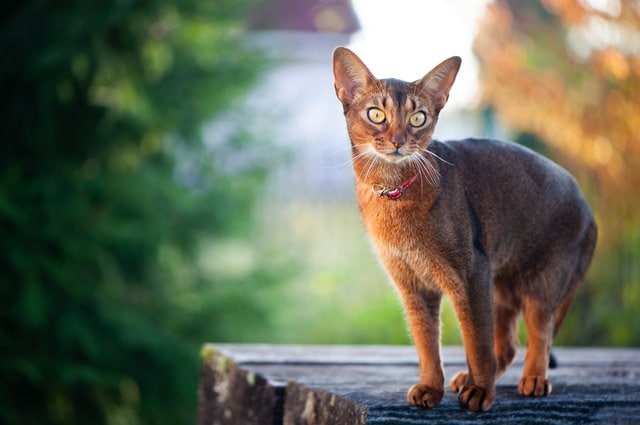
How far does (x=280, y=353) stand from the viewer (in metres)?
3.29

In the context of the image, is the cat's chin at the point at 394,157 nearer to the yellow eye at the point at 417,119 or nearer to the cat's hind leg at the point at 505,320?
the yellow eye at the point at 417,119

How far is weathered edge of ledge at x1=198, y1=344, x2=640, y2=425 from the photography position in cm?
233

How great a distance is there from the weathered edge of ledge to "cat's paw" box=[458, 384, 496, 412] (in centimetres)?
2

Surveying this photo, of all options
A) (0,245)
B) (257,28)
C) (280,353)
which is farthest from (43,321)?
(257,28)

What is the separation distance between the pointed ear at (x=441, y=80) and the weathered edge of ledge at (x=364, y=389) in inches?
31.4

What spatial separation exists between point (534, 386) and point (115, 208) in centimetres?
407

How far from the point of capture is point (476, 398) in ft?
7.71

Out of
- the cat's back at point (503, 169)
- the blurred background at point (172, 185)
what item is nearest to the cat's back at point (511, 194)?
the cat's back at point (503, 169)

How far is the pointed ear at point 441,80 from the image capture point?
2.55 m

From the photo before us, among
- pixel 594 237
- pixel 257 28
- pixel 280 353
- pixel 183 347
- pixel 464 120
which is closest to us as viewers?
pixel 594 237

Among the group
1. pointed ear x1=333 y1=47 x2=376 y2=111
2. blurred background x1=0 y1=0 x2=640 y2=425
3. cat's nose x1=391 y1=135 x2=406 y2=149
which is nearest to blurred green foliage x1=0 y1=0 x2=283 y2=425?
blurred background x1=0 y1=0 x2=640 y2=425

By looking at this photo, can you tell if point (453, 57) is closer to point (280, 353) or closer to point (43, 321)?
point (280, 353)

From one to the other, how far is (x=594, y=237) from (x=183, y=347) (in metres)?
4.03

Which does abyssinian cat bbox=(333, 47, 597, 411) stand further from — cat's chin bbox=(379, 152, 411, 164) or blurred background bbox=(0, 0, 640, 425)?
blurred background bbox=(0, 0, 640, 425)
